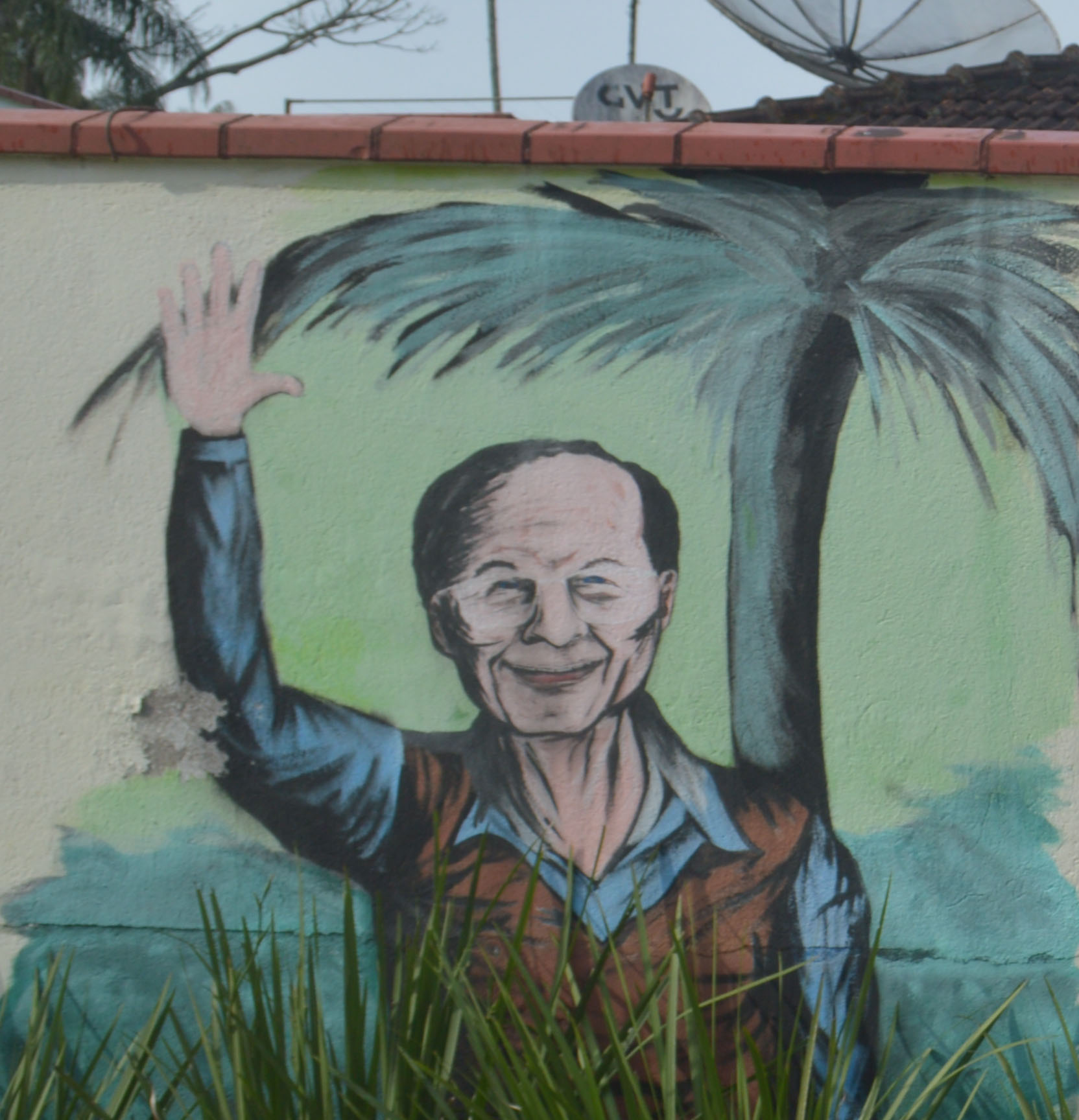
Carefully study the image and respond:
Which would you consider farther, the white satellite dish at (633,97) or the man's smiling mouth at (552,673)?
the white satellite dish at (633,97)

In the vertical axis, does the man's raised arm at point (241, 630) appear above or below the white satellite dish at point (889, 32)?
below

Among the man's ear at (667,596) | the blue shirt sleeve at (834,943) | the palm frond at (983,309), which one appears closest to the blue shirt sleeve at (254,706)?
the man's ear at (667,596)

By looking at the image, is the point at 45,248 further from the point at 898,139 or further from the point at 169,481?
the point at 898,139

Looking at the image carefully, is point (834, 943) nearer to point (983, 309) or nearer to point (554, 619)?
point (554, 619)

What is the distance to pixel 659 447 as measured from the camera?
313 centimetres

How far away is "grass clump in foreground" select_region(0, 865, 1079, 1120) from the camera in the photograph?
2471mm

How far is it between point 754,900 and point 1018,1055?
740mm

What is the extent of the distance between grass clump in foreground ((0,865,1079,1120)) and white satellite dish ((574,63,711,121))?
215 inches

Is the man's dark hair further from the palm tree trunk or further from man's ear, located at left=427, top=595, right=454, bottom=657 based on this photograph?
the palm tree trunk

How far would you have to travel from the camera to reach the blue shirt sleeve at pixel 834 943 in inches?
120

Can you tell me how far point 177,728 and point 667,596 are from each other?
1.28 m

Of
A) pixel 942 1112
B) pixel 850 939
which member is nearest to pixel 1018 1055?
pixel 942 1112

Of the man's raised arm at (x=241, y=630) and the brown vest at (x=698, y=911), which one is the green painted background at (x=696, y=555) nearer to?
the man's raised arm at (x=241, y=630)


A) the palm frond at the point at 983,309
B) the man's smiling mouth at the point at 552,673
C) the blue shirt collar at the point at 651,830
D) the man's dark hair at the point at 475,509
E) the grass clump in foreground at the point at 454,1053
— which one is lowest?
the grass clump in foreground at the point at 454,1053
